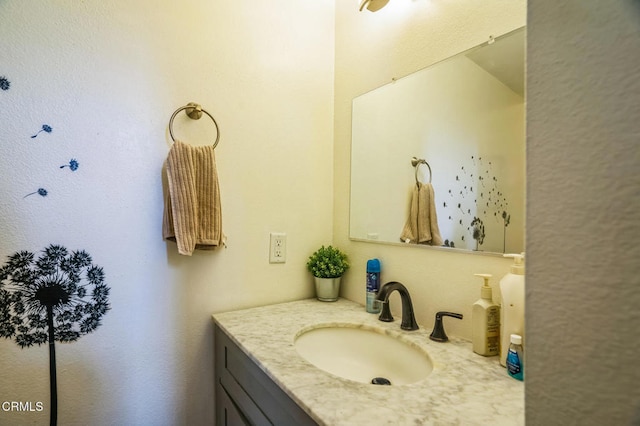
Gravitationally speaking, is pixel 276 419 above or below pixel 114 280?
below

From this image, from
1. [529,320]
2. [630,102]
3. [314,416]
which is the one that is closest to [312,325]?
[314,416]

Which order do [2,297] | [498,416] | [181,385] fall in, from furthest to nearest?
[181,385] < [2,297] < [498,416]

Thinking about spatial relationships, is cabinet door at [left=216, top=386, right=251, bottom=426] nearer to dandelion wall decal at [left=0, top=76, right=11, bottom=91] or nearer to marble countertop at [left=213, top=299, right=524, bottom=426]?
marble countertop at [left=213, top=299, right=524, bottom=426]

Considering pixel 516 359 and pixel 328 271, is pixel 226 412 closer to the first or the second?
A: pixel 328 271

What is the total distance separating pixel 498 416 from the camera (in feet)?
1.70

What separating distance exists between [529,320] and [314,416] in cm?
41

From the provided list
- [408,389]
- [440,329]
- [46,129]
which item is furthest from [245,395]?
[46,129]

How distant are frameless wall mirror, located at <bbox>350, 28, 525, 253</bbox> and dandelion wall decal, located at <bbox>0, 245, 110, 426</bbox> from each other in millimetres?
944

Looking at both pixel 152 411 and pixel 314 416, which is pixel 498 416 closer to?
pixel 314 416

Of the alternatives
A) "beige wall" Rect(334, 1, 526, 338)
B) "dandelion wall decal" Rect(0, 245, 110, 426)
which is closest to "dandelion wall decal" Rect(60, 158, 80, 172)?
"dandelion wall decal" Rect(0, 245, 110, 426)

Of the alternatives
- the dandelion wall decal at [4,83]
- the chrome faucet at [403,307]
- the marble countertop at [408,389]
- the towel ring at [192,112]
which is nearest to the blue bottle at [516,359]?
the marble countertop at [408,389]

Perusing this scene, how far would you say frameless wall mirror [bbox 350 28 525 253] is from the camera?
77cm

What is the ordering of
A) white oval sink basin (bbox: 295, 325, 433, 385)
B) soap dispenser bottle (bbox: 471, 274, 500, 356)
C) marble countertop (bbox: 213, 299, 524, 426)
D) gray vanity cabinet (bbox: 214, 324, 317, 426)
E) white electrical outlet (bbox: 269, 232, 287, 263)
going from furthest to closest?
1. white electrical outlet (bbox: 269, 232, 287, 263)
2. white oval sink basin (bbox: 295, 325, 433, 385)
3. soap dispenser bottle (bbox: 471, 274, 500, 356)
4. gray vanity cabinet (bbox: 214, 324, 317, 426)
5. marble countertop (bbox: 213, 299, 524, 426)
